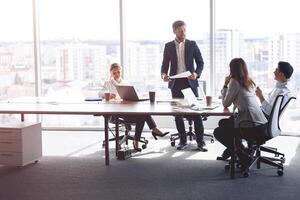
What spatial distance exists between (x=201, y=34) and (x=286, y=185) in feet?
11.9

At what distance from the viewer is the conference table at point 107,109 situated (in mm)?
4809

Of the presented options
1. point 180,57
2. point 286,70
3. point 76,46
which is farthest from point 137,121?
point 76,46

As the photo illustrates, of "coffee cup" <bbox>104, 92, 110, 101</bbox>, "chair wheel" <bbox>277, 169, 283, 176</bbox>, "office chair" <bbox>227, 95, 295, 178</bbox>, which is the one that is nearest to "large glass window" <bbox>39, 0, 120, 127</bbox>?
"coffee cup" <bbox>104, 92, 110, 101</bbox>

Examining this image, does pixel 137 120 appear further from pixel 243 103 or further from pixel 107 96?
pixel 243 103

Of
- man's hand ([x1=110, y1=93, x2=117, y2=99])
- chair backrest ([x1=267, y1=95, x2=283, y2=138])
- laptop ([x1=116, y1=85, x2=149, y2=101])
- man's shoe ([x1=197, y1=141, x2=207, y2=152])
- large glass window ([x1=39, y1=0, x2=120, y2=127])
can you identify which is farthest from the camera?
large glass window ([x1=39, y1=0, x2=120, y2=127])

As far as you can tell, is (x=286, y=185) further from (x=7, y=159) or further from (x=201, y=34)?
(x=201, y=34)

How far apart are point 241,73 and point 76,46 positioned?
390 cm

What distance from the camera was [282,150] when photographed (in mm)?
6180

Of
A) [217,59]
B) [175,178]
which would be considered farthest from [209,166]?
[217,59]

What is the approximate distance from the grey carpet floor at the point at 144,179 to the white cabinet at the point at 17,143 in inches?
3.9

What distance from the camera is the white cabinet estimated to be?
5.25 metres

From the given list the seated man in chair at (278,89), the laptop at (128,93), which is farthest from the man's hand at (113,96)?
the seated man in chair at (278,89)

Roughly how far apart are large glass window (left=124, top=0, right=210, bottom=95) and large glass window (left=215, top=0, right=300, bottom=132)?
0.30 metres

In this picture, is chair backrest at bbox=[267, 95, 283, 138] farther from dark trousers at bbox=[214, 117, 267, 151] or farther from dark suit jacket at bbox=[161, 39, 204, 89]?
dark suit jacket at bbox=[161, 39, 204, 89]
